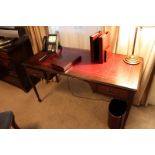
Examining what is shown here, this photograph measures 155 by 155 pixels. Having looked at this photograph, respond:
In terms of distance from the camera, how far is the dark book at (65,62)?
1263mm

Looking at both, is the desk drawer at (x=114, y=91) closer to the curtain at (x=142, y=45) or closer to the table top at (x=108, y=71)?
the table top at (x=108, y=71)

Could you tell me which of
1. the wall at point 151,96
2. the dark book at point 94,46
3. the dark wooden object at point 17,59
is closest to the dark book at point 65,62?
the dark book at point 94,46

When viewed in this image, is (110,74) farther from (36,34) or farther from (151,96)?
(36,34)

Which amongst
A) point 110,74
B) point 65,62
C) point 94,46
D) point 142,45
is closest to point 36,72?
point 65,62

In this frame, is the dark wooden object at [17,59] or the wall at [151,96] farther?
the dark wooden object at [17,59]

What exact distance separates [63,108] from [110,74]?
879 millimetres

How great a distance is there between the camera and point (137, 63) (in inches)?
48.6

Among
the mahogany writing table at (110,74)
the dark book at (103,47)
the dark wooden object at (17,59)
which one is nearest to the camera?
the mahogany writing table at (110,74)

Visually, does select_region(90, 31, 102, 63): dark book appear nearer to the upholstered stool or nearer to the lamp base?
the lamp base

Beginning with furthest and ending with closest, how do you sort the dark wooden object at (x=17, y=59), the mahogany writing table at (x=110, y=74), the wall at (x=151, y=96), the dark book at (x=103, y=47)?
the dark wooden object at (x=17, y=59) < the wall at (x=151, y=96) < the dark book at (x=103, y=47) < the mahogany writing table at (x=110, y=74)

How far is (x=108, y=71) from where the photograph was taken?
119cm

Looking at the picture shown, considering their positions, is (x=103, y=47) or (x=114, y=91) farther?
(x=103, y=47)

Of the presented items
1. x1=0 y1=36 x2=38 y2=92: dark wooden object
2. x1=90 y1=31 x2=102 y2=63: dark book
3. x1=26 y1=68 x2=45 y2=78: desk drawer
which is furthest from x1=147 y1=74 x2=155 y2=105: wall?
x1=0 y1=36 x2=38 y2=92: dark wooden object

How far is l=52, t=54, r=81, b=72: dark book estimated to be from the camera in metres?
1.26
